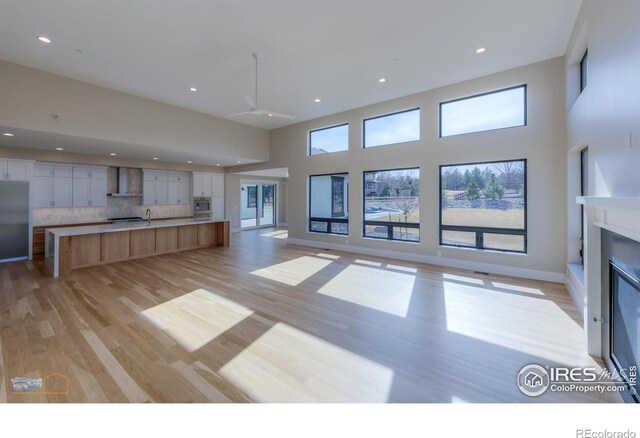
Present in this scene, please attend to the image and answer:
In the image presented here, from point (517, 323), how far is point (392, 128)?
5.14 metres

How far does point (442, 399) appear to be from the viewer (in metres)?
1.93

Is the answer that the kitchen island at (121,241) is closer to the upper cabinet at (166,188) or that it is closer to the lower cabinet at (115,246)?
the lower cabinet at (115,246)

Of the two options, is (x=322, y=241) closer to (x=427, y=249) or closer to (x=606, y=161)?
(x=427, y=249)

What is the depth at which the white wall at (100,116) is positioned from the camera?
4688 mm

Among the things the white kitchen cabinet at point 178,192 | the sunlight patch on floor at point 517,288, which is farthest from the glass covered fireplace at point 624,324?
the white kitchen cabinet at point 178,192

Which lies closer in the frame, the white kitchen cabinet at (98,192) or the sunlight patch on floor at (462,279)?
the sunlight patch on floor at (462,279)

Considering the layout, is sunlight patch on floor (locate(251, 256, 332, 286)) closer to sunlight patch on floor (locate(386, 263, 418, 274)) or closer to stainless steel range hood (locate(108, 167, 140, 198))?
sunlight patch on floor (locate(386, 263, 418, 274))

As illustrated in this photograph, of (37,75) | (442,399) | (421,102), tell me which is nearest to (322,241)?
(421,102)

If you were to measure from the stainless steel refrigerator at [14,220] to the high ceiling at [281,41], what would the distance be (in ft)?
10.7

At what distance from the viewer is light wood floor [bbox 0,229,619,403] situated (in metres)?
2.05

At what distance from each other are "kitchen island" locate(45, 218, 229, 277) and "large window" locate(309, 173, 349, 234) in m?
2.91

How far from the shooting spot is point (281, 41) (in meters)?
4.12

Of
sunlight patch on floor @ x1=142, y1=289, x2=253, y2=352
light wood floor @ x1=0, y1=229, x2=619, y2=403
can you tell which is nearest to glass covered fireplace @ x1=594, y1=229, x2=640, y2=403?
light wood floor @ x1=0, y1=229, x2=619, y2=403

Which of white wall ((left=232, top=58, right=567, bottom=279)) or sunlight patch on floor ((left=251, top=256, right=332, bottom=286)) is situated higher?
white wall ((left=232, top=58, right=567, bottom=279))
